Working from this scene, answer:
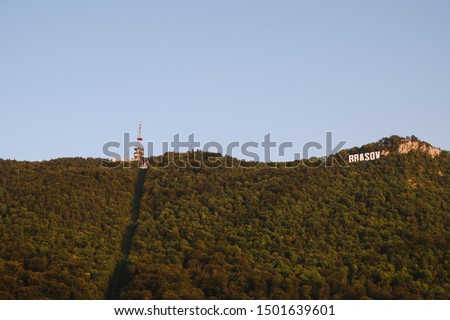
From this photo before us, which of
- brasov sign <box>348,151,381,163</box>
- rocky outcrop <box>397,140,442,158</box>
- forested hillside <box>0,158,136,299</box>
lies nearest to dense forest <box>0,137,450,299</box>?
forested hillside <box>0,158,136,299</box>

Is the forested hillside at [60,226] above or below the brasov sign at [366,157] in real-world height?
below

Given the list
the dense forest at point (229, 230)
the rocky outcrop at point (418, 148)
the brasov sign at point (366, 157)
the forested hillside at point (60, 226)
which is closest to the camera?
the forested hillside at point (60, 226)

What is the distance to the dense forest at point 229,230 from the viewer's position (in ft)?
236

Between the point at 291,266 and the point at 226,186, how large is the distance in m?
17.9

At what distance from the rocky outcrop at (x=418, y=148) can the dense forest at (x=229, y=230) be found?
747mm

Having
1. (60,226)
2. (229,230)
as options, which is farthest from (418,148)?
(60,226)

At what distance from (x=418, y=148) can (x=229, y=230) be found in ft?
81.1

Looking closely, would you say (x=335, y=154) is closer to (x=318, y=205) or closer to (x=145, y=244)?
(x=318, y=205)

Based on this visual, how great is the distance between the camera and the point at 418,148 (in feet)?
321

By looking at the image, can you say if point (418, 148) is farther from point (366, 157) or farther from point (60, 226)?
point (60, 226)

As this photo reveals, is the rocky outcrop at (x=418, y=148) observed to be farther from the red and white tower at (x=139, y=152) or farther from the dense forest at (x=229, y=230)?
the red and white tower at (x=139, y=152)

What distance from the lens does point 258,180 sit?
93.5 meters

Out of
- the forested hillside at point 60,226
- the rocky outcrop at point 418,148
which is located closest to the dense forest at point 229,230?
the forested hillside at point 60,226

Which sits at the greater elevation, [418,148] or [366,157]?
[418,148]
